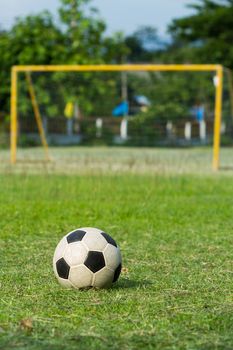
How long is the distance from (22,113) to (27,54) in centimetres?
665

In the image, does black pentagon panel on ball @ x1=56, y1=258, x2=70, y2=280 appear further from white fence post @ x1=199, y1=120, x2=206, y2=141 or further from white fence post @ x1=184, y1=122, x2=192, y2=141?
white fence post @ x1=199, y1=120, x2=206, y2=141

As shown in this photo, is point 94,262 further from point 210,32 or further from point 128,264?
point 210,32

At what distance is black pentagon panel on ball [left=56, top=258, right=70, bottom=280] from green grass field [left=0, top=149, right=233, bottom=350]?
96mm

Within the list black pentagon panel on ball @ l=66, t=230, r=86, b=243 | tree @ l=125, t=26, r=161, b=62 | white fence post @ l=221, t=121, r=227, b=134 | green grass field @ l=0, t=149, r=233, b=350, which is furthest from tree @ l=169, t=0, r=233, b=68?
black pentagon panel on ball @ l=66, t=230, r=86, b=243

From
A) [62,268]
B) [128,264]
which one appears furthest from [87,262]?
[128,264]

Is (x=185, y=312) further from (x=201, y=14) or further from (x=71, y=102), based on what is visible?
(x=201, y=14)

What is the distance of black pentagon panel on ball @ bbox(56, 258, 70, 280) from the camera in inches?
197

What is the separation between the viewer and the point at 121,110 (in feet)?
70.9

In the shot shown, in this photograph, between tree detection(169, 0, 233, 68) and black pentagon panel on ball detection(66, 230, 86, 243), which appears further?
tree detection(169, 0, 233, 68)

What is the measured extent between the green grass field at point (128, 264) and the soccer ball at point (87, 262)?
0.07 metres

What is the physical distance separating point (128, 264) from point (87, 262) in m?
1.18

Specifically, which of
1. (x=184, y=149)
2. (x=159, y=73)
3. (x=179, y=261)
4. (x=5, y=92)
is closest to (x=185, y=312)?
(x=179, y=261)

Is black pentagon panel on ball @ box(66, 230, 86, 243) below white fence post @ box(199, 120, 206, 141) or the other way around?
the other way around

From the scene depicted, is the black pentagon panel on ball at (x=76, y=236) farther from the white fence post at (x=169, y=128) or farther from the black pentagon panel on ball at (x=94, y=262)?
the white fence post at (x=169, y=128)
